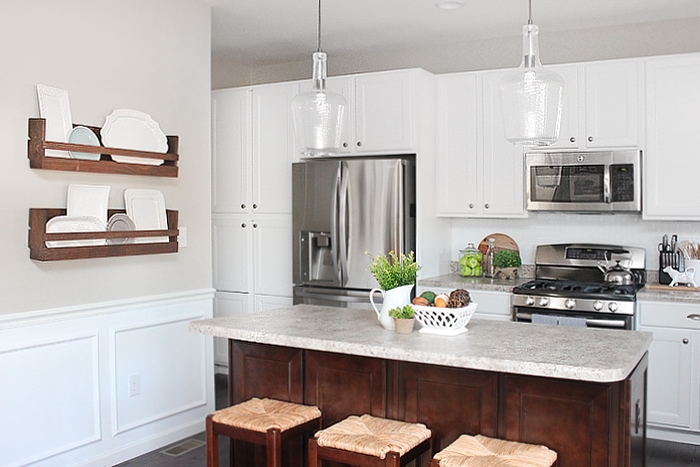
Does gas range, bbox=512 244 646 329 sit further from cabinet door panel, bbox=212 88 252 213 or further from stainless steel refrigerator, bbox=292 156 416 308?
cabinet door panel, bbox=212 88 252 213

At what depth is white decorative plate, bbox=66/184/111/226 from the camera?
3.57 metres

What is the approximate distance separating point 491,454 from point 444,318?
61 cm

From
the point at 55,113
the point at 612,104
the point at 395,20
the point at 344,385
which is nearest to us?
the point at 344,385

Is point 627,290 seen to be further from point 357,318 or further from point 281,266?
point 281,266

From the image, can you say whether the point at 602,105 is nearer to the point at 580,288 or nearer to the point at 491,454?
the point at 580,288

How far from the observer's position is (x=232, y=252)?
18.5 ft

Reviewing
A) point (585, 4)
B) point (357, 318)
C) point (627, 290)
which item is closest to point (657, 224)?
point (627, 290)

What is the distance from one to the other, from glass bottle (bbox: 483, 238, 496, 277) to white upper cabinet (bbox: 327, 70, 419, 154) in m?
0.99

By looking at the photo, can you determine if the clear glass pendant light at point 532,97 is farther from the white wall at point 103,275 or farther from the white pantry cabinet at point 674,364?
the white wall at point 103,275

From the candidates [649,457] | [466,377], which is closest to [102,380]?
[466,377]

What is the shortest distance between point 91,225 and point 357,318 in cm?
143

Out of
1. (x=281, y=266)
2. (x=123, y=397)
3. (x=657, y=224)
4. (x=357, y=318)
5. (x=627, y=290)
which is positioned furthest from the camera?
(x=281, y=266)

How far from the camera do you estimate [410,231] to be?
4840 millimetres

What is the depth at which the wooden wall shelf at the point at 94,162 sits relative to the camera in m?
3.39
